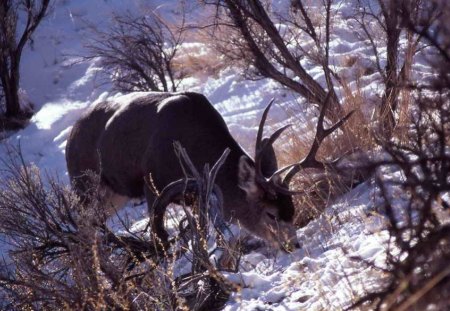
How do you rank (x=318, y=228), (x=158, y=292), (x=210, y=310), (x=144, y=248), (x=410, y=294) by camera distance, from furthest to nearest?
(x=318, y=228) < (x=144, y=248) < (x=210, y=310) < (x=158, y=292) < (x=410, y=294)

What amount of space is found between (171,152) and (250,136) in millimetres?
3865

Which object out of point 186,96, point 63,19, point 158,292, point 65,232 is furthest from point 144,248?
point 63,19

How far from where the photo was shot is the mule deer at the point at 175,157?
713cm

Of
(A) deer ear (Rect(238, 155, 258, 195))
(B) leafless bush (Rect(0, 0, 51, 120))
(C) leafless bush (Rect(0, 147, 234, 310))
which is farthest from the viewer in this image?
(B) leafless bush (Rect(0, 0, 51, 120))

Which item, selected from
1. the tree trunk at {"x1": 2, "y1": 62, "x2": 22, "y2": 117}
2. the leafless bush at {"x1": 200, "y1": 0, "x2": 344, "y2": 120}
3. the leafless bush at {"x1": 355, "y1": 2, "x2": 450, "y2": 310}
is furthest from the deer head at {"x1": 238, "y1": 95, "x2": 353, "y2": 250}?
the tree trunk at {"x1": 2, "y1": 62, "x2": 22, "y2": 117}

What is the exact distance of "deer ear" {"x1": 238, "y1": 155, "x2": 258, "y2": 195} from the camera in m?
7.27

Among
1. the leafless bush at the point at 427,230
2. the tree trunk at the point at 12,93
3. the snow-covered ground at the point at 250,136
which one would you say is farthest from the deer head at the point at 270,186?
the tree trunk at the point at 12,93

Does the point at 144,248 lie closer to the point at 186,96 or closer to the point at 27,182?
the point at 27,182

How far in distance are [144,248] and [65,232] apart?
2.27 feet

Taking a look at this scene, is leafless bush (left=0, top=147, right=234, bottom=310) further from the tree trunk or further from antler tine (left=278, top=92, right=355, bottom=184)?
the tree trunk

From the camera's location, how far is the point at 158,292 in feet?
13.9

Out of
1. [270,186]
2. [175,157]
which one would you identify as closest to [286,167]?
[270,186]

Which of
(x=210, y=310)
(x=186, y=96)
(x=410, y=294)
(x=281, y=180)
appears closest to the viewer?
(x=410, y=294)

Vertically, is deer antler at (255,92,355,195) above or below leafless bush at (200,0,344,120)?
below
